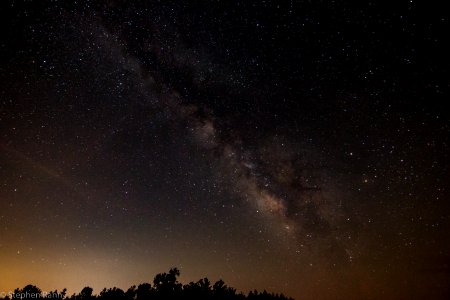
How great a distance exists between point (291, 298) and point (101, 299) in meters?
26.9

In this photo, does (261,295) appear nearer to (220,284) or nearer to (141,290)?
(220,284)

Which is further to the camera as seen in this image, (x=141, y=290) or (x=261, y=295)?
(x=261, y=295)

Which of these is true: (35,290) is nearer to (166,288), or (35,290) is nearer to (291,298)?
(166,288)

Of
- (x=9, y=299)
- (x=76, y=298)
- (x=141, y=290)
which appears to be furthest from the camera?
(x=141, y=290)

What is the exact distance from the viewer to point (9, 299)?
34.8 m

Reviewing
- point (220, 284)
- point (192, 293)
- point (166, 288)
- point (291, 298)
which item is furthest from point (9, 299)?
point (291, 298)

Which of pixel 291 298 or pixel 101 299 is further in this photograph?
pixel 291 298

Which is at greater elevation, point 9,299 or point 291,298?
point 291,298

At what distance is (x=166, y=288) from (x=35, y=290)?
1642cm

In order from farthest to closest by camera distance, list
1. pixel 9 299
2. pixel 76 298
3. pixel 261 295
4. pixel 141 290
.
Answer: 1. pixel 261 295
2. pixel 141 290
3. pixel 76 298
4. pixel 9 299

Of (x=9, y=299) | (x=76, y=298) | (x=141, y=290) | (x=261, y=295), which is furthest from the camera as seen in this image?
(x=261, y=295)

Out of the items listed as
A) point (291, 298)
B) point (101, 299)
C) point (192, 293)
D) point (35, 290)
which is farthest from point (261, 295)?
point (35, 290)

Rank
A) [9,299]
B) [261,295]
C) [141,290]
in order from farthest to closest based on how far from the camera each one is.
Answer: [261,295]
[141,290]
[9,299]

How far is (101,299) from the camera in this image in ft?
143
